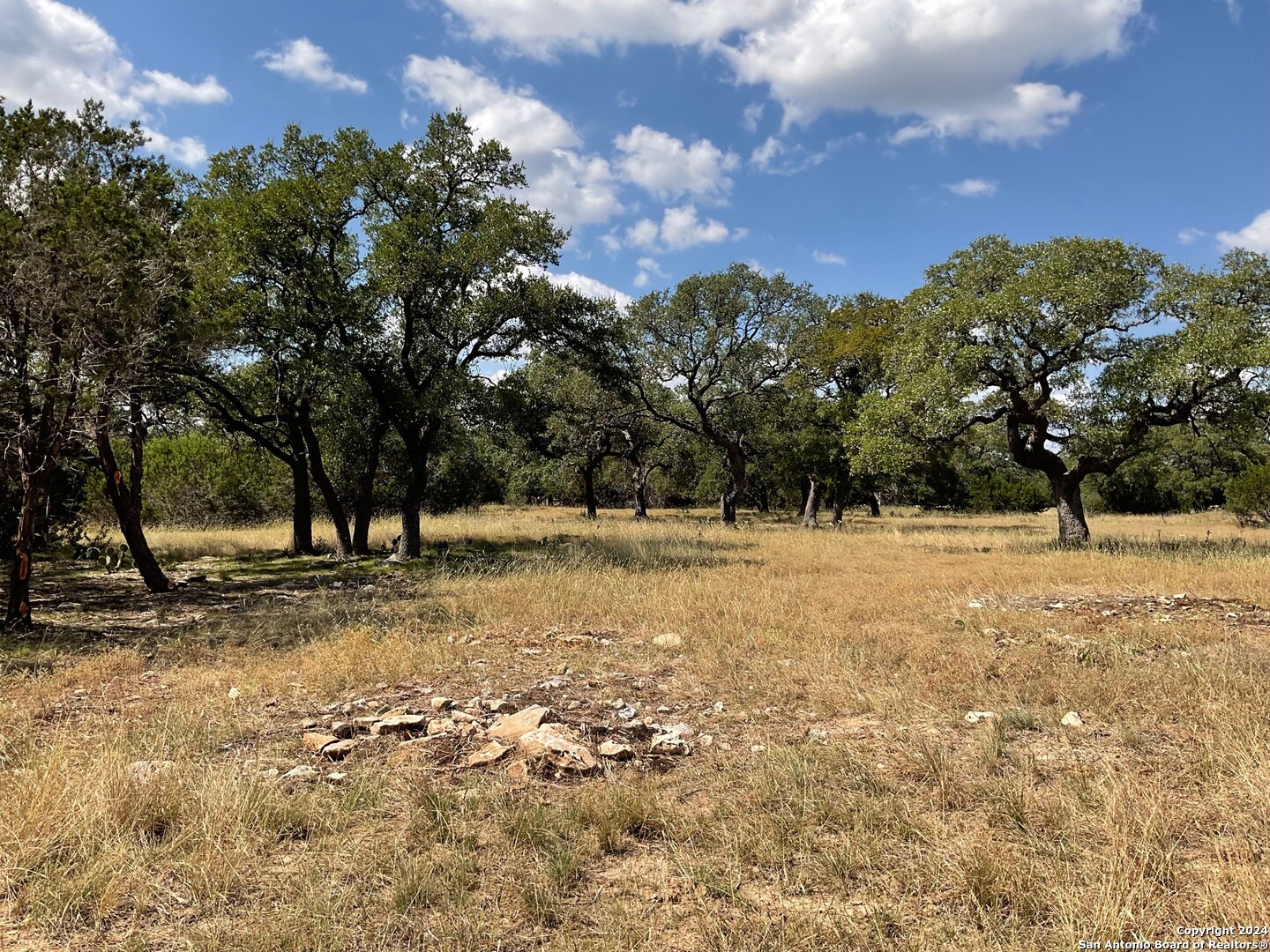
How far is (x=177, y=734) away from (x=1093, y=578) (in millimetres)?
13611

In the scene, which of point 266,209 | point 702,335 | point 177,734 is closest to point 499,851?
point 177,734

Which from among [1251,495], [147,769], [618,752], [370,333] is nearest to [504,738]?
[618,752]

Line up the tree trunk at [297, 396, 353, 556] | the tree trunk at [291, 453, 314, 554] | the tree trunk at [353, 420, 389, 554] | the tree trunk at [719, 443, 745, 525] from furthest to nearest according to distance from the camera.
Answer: the tree trunk at [719, 443, 745, 525] < the tree trunk at [291, 453, 314, 554] < the tree trunk at [353, 420, 389, 554] < the tree trunk at [297, 396, 353, 556]

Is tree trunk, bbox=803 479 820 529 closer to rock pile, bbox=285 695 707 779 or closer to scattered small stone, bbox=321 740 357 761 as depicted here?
rock pile, bbox=285 695 707 779

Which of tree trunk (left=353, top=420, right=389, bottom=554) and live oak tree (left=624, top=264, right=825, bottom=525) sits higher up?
live oak tree (left=624, top=264, right=825, bottom=525)

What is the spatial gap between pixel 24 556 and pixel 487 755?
7988 millimetres

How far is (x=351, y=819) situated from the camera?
3.81m

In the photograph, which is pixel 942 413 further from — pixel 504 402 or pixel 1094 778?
pixel 1094 778

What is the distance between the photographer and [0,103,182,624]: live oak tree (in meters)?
7.93

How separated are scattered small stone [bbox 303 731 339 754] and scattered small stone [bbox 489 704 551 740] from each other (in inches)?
46.2

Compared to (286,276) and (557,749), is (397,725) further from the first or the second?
(286,276)

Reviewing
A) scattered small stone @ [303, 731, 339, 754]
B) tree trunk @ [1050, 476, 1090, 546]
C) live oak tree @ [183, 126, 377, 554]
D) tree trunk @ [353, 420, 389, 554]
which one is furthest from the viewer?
tree trunk @ [1050, 476, 1090, 546]

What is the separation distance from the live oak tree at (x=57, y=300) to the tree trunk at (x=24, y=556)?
0.05 feet

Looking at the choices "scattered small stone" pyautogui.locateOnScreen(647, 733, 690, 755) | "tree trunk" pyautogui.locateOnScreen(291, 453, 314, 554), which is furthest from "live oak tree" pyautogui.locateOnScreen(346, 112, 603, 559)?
"scattered small stone" pyautogui.locateOnScreen(647, 733, 690, 755)
